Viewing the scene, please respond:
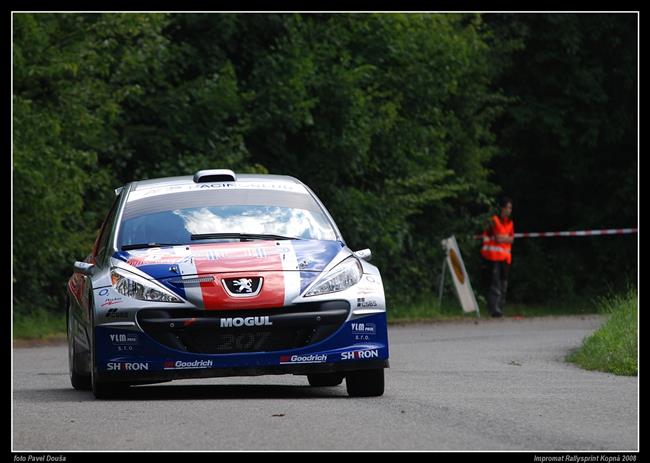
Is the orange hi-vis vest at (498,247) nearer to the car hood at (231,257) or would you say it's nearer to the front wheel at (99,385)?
the car hood at (231,257)

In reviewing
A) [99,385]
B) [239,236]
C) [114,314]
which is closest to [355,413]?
[114,314]

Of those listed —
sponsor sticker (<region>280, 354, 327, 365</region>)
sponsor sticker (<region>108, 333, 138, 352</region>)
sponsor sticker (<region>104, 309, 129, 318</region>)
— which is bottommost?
sponsor sticker (<region>280, 354, 327, 365</region>)

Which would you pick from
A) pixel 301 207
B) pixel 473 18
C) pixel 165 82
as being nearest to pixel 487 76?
pixel 473 18

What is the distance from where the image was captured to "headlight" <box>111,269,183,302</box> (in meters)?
11.0

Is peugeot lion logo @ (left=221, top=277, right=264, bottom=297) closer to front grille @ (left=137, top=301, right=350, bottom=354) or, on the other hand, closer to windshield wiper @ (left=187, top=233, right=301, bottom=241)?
front grille @ (left=137, top=301, right=350, bottom=354)

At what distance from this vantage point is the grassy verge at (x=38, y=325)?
23.8 m

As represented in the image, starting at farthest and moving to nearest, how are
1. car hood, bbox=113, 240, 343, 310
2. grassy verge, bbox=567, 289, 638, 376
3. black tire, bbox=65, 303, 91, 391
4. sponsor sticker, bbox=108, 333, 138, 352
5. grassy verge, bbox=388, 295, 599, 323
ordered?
1. grassy verge, bbox=388, 295, 599, 323
2. grassy verge, bbox=567, 289, 638, 376
3. black tire, bbox=65, 303, 91, 391
4. sponsor sticker, bbox=108, 333, 138, 352
5. car hood, bbox=113, 240, 343, 310

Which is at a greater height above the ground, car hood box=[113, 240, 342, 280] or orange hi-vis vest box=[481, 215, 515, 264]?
car hood box=[113, 240, 342, 280]

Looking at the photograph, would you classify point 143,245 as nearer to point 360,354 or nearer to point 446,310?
point 360,354

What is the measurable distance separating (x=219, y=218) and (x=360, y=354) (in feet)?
5.36

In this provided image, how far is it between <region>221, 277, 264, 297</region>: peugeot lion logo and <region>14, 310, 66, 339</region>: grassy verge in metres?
13.1
